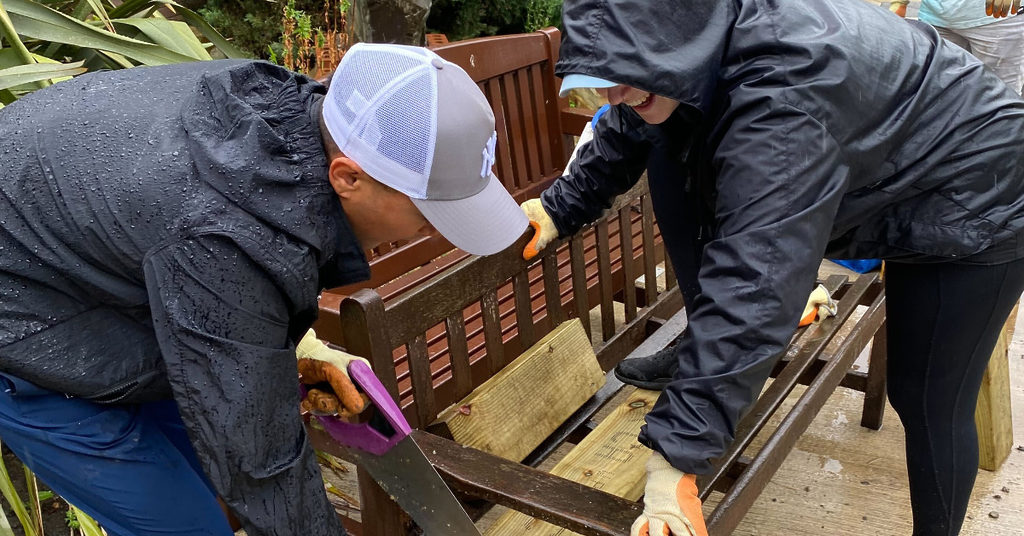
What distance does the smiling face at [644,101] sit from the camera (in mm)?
1593

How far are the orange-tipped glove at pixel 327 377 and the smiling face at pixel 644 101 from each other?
27.1 inches

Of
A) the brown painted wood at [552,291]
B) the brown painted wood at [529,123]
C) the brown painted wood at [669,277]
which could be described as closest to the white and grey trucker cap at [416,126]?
the brown painted wood at [552,291]

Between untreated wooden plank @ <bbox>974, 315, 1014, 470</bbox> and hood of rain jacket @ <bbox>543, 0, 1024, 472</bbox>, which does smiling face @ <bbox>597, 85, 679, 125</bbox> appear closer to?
hood of rain jacket @ <bbox>543, 0, 1024, 472</bbox>

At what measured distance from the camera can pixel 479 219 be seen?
131 centimetres

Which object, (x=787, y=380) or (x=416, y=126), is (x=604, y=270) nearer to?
(x=787, y=380)

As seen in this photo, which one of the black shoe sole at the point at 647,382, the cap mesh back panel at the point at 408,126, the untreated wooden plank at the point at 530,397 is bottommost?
the black shoe sole at the point at 647,382

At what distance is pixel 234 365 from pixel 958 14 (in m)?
4.26

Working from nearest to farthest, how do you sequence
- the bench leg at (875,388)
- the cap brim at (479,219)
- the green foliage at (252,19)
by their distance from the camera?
1. the cap brim at (479,219)
2. the bench leg at (875,388)
3. the green foliage at (252,19)

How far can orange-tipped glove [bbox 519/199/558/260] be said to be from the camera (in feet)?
7.35

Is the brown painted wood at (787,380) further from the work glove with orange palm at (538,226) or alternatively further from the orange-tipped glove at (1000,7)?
the orange-tipped glove at (1000,7)

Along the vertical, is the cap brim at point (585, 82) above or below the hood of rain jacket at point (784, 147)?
above

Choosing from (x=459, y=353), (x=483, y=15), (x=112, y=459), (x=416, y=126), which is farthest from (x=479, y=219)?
(x=483, y=15)

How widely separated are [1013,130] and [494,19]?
5.34 meters

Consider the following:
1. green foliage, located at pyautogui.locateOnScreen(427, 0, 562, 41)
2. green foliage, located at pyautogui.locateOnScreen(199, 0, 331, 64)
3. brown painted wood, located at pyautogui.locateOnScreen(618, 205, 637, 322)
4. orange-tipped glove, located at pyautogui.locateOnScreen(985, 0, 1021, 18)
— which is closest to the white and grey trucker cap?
brown painted wood, located at pyautogui.locateOnScreen(618, 205, 637, 322)
